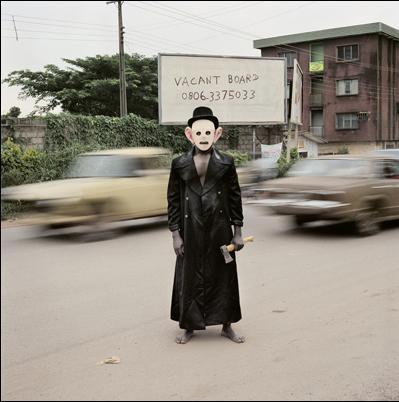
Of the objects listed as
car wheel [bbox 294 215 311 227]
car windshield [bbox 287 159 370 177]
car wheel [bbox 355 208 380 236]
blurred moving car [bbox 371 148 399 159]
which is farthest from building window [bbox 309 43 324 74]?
car wheel [bbox 355 208 380 236]

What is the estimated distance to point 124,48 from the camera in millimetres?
1455

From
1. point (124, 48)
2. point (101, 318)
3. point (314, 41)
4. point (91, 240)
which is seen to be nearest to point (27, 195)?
point (91, 240)

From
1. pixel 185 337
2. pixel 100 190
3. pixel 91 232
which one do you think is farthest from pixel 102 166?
pixel 185 337

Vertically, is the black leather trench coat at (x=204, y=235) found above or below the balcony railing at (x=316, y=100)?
below

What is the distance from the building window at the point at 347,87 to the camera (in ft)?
5.48

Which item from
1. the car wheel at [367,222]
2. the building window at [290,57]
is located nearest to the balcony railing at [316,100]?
the building window at [290,57]

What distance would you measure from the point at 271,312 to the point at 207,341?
1.54ft

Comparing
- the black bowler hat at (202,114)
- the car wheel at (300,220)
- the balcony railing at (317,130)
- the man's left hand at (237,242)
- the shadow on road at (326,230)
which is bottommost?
the shadow on road at (326,230)

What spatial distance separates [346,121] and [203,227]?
0.60m

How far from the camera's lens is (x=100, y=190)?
146 cm

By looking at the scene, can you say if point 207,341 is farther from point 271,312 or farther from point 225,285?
point 271,312

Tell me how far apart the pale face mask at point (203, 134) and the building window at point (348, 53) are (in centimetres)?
41

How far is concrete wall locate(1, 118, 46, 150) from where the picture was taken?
3.78 ft

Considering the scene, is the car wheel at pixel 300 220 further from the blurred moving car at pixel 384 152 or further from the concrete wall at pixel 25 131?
the concrete wall at pixel 25 131
